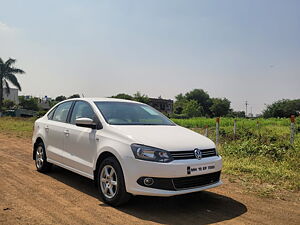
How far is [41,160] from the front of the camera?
21.6 ft

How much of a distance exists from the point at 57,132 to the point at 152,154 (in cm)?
270

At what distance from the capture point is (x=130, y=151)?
417 cm

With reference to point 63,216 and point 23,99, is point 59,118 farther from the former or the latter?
point 23,99

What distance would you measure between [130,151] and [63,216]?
4.03ft

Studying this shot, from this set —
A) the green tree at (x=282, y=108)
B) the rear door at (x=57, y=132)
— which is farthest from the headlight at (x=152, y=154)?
the green tree at (x=282, y=108)

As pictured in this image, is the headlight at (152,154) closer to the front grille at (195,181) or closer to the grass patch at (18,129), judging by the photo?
the front grille at (195,181)

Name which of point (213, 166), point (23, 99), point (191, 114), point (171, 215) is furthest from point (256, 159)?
point (191, 114)

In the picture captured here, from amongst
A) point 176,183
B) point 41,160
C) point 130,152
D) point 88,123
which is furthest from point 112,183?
point 41,160

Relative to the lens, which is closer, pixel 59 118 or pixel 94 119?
pixel 94 119

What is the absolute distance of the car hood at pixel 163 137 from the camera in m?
4.20

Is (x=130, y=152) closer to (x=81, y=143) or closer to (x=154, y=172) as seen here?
(x=154, y=172)

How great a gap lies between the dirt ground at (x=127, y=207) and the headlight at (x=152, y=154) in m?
0.78

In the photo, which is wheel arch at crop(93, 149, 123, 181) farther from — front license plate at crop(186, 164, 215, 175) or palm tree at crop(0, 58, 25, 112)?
palm tree at crop(0, 58, 25, 112)

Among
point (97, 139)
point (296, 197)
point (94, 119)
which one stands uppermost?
point (94, 119)
